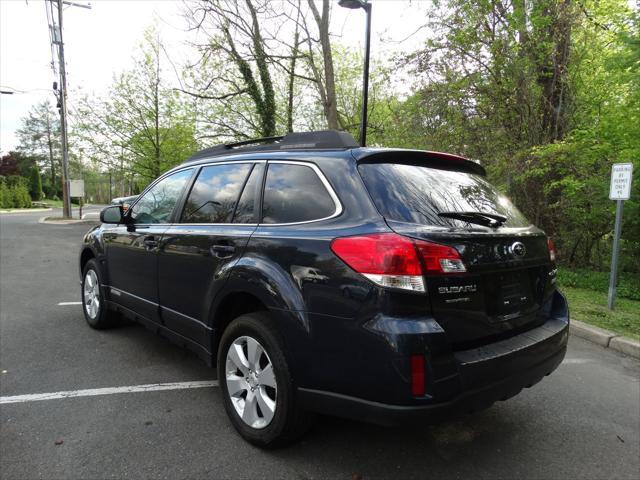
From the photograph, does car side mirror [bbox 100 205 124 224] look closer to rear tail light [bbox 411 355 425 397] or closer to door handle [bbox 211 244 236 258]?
door handle [bbox 211 244 236 258]

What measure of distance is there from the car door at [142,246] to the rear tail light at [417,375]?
7.90ft

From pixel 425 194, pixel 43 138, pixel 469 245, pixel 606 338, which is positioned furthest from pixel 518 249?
pixel 43 138

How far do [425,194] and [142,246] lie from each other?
256 centimetres

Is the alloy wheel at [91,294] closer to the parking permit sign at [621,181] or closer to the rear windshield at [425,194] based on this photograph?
the rear windshield at [425,194]

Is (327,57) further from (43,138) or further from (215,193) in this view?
(43,138)

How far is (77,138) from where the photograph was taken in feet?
69.8

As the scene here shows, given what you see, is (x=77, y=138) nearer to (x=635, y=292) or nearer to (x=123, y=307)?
(x=123, y=307)

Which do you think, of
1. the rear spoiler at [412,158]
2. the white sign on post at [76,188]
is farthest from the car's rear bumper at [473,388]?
the white sign on post at [76,188]

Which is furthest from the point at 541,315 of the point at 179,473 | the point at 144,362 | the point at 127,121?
the point at 127,121

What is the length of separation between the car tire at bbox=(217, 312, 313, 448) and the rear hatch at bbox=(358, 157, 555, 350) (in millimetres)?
908

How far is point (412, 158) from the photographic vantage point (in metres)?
2.57

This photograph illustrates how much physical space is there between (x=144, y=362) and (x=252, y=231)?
205 centimetres

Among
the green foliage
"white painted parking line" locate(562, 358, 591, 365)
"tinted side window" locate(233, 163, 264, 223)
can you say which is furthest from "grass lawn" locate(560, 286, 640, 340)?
the green foliage

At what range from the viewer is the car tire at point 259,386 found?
7.65 ft
